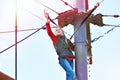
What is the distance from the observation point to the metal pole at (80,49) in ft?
30.1

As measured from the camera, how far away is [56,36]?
29.6 feet

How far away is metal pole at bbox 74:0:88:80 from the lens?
30.1 ft

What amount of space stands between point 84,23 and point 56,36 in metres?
0.94

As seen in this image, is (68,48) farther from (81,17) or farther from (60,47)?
(81,17)

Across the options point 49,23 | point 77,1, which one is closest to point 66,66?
point 49,23

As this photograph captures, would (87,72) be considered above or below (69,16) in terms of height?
below

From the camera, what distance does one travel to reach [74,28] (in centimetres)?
970

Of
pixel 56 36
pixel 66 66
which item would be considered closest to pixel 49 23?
pixel 56 36

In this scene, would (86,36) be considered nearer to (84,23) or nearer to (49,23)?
(84,23)

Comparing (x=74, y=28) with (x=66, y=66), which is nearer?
(x=66, y=66)

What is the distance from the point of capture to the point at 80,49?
9.44 m

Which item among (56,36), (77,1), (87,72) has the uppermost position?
(77,1)

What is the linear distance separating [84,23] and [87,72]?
3.74 feet

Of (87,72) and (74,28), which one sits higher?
(74,28)
